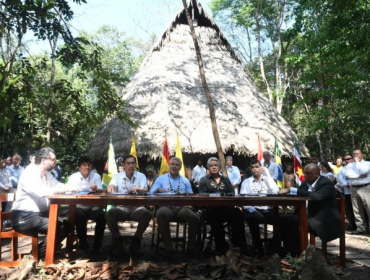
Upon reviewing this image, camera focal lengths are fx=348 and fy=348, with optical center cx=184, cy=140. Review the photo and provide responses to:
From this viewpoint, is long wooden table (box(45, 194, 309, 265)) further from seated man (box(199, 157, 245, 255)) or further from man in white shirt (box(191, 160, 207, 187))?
man in white shirt (box(191, 160, 207, 187))

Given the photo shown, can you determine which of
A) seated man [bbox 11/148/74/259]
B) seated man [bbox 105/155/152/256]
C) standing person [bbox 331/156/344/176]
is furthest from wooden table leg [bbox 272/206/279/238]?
standing person [bbox 331/156/344/176]

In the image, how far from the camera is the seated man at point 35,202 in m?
4.00

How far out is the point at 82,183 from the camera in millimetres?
5184

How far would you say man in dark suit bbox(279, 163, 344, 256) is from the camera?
405 centimetres

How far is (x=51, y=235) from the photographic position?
12.7ft

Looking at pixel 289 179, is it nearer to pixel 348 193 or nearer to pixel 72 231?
pixel 348 193

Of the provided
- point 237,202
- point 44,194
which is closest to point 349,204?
point 237,202

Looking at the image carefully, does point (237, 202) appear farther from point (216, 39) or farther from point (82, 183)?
point (216, 39)

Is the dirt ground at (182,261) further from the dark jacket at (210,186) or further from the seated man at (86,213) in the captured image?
the dark jacket at (210,186)

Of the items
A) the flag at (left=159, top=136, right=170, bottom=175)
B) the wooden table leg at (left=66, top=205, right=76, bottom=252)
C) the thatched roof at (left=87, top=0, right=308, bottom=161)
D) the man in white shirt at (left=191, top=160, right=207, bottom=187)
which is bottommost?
the wooden table leg at (left=66, top=205, right=76, bottom=252)

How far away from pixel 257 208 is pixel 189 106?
652 cm

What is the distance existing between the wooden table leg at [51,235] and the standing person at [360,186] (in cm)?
563

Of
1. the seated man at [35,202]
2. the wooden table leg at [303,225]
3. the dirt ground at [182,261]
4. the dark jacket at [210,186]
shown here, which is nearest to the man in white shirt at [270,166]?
the dirt ground at [182,261]

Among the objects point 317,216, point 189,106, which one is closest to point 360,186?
point 317,216
